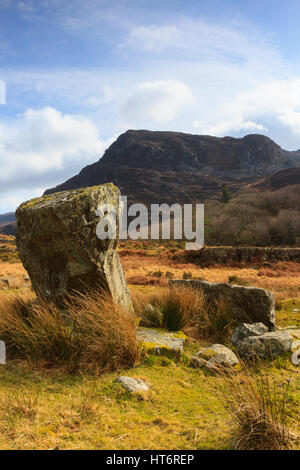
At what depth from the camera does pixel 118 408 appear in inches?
128

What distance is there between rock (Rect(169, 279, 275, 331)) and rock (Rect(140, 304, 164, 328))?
1310 mm

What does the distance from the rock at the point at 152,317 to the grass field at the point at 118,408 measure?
1.62 m

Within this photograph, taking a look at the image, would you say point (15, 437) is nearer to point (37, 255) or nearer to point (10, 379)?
point (10, 379)

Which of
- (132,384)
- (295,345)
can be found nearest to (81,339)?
(132,384)

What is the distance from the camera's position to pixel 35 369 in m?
4.23

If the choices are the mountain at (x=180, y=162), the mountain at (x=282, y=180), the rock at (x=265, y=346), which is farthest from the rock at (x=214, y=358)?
the mountain at (x=180, y=162)

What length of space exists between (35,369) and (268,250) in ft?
88.0

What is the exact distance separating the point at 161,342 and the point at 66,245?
7.55 ft

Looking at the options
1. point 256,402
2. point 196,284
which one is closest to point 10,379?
point 256,402

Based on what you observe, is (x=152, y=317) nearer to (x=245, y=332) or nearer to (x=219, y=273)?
(x=245, y=332)

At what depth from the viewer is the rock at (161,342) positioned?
4.76 metres

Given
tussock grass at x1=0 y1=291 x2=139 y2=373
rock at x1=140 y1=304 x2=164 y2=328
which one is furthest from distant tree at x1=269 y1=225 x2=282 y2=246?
tussock grass at x1=0 y1=291 x2=139 y2=373

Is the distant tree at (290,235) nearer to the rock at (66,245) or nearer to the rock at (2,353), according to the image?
the rock at (66,245)
